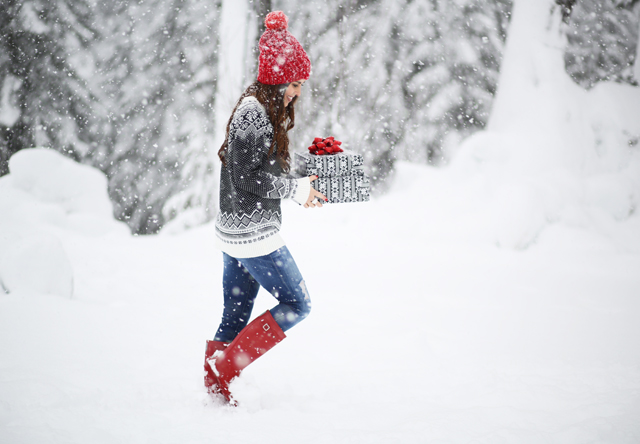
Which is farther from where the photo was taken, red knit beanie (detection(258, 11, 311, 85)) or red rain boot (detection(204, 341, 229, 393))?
red rain boot (detection(204, 341, 229, 393))

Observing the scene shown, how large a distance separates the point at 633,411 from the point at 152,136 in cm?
494

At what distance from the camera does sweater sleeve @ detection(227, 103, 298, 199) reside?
5.73ft

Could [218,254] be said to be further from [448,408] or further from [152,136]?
[448,408]

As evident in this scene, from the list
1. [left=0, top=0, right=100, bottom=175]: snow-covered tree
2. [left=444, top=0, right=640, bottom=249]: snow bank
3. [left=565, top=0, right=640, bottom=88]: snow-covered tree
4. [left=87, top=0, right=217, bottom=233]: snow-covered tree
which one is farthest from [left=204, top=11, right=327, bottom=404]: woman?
[left=565, top=0, right=640, bottom=88]: snow-covered tree

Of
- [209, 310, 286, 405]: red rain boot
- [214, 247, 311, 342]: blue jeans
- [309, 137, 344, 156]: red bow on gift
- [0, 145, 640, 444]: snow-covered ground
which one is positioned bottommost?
[0, 145, 640, 444]: snow-covered ground

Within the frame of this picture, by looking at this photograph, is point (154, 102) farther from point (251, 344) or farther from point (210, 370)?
point (251, 344)

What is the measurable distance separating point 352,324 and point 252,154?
1693 mm

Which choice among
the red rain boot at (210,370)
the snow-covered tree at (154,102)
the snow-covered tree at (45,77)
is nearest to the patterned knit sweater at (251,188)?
the red rain boot at (210,370)

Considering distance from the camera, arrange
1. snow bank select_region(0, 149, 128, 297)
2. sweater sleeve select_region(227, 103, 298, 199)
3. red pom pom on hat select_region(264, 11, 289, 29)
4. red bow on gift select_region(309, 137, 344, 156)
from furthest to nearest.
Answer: snow bank select_region(0, 149, 128, 297), red bow on gift select_region(309, 137, 344, 156), red pom pom on hat select_region(264, 11, 289, 29), sweater sleeve select_region(227, 103, 298, 199)

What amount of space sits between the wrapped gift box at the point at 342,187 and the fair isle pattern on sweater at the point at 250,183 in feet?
0.70

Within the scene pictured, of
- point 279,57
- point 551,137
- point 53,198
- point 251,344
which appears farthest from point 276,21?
point 551,137

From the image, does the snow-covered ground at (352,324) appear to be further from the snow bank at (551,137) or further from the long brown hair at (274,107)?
the long brown hair at (274,107)

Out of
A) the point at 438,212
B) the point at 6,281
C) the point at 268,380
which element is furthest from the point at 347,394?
the point at 438,212

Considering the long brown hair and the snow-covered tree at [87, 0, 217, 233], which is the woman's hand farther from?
the snow-covered tree at [87, 0, 217, 233]
